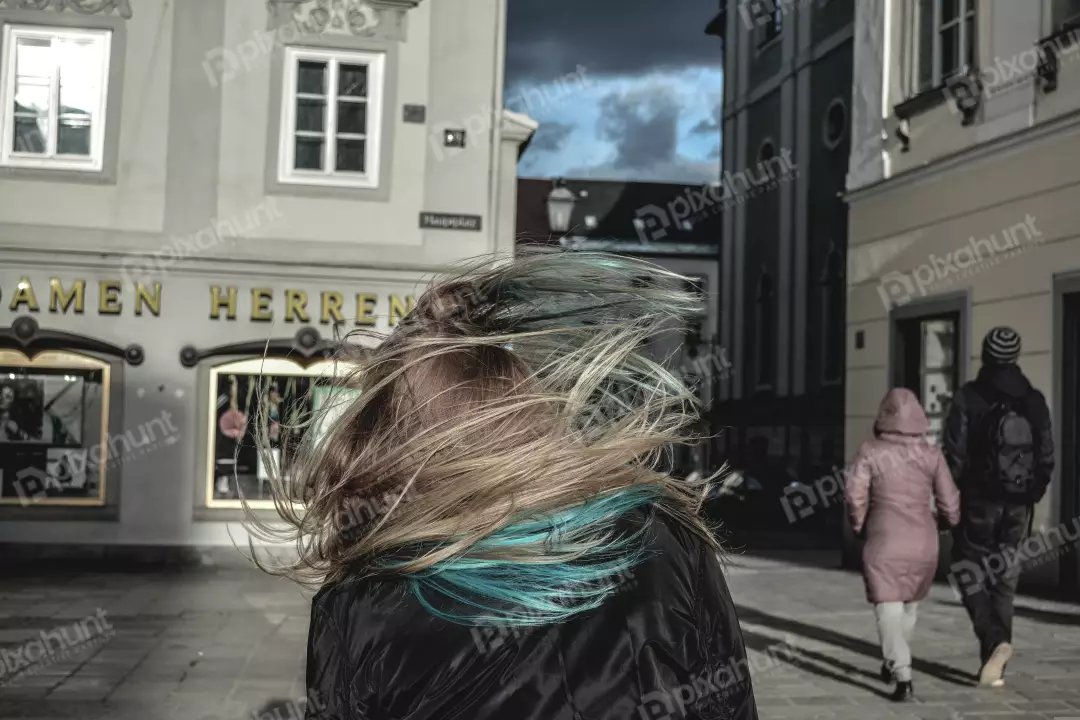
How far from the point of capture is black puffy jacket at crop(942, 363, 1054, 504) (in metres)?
6.67

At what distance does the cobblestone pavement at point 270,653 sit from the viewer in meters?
6.09

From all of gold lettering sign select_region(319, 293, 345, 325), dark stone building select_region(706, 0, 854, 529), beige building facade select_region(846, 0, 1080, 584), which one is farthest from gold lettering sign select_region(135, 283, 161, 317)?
dark stone building select_region(706, 0, 854, 529)

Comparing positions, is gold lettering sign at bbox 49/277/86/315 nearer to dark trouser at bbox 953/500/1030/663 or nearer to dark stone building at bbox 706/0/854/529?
dark trouser at bbox 953/500/1030/663

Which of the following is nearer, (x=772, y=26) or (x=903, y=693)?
(x=903, y=693)

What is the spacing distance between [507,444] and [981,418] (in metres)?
5.91

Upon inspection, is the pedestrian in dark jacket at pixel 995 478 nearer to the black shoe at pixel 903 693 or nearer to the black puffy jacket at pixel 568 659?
the black shoe at pixel 903 693

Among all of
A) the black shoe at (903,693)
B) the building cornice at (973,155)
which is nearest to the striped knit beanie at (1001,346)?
the black shoe at (903,693)

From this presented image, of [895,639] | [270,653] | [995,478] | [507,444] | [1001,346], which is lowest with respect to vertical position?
[270,653]

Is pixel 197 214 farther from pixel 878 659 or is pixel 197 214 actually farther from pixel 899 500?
pixel 899 500

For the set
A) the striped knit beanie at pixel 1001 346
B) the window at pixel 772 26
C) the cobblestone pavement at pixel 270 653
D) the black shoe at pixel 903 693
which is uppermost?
the window at pixel 772 26


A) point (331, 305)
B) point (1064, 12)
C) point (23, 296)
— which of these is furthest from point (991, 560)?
point (23, 296)

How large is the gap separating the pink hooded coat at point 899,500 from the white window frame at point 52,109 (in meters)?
10.3

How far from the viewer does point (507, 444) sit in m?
1.49

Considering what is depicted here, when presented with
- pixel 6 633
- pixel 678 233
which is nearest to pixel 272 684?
pixel 6 633
